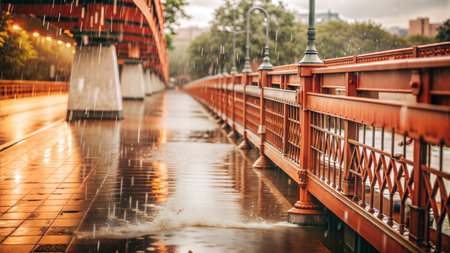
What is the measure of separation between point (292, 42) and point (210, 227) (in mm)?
59896

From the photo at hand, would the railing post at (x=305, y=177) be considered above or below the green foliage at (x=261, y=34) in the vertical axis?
below

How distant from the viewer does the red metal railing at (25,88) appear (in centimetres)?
3547

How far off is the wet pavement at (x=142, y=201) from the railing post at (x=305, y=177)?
151 mm

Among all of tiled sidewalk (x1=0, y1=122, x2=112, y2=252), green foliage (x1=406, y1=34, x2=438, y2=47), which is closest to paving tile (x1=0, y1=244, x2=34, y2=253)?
tiled sidewalk (x1=0, y1=122, x2=112, y2=252)

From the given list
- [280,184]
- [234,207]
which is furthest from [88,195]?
[280,184]

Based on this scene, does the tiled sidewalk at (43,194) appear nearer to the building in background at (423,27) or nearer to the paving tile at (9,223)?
the paving tile at (9,223)

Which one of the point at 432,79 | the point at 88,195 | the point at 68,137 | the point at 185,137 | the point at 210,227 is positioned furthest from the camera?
Answer: the point at 185,137

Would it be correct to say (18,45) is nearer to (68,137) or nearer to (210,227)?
(68,137)

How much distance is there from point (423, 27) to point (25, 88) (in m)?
50.1

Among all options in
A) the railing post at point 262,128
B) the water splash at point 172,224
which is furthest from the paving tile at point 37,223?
the railing post at point 262,128

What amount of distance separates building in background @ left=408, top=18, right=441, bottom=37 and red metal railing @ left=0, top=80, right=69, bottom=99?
43.8 metres

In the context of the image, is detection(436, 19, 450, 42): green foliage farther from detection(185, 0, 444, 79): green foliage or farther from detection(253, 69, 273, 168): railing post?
detection(253, 69, 273, 168): railing post

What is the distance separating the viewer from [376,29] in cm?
6359

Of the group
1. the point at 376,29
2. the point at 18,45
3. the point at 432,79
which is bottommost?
the point at 432,79
